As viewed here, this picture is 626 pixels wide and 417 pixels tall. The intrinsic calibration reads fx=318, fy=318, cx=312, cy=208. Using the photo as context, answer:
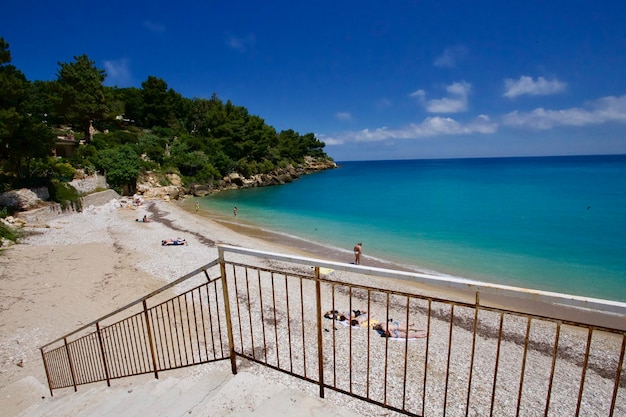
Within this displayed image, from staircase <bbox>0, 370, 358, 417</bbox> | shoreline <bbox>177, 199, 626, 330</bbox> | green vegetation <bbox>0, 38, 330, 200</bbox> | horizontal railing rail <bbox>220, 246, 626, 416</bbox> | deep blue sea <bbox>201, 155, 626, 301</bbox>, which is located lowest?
deep blue sea <bbox>201, 155, 626, 301</bbox>

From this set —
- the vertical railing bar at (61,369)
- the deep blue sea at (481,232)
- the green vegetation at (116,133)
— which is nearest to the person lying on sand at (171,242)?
the deep blue sea at (481,232)

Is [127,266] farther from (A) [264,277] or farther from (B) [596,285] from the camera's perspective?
(B) [596,285]

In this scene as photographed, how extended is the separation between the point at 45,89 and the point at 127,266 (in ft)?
188

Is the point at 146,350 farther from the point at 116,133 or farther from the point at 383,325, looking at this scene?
the point at 116,133

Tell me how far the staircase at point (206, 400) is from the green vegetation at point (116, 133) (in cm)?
2192

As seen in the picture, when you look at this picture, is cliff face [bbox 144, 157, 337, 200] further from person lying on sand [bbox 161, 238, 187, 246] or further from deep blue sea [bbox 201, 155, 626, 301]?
person lying on sand [bbox 161, 238, 187, 246]

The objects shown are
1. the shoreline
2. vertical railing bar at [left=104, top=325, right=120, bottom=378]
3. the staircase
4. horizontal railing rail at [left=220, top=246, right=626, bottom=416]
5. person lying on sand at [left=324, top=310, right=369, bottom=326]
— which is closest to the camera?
the staircase

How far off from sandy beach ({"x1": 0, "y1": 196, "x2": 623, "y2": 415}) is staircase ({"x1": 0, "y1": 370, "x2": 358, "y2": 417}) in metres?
3.64

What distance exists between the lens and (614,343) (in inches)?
390

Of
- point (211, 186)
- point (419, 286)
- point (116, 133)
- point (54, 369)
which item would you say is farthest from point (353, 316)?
point (116, 133)

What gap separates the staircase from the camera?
10.4ft

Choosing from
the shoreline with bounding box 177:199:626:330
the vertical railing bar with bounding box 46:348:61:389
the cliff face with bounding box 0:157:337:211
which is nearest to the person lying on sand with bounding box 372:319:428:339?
the shoreline with bounding box 177:199:626:330

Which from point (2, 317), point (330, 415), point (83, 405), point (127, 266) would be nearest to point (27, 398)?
point (83, 405)

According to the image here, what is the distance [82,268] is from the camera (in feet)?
50.3
